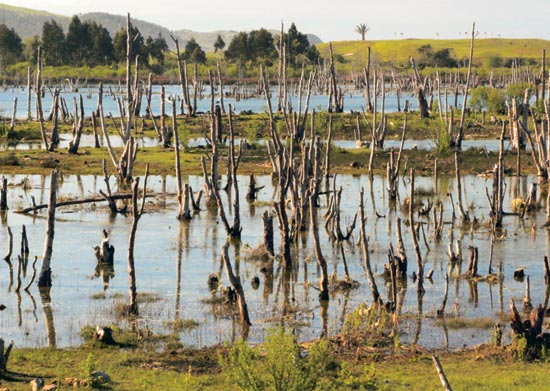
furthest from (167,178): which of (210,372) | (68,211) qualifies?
(210,372)

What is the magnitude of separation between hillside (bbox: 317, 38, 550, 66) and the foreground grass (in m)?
140

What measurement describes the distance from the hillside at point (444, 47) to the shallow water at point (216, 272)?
126275mm

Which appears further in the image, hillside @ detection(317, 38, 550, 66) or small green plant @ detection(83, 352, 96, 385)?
hillside @ detection(317, 38, 550, 66)

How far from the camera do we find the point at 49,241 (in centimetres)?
2059

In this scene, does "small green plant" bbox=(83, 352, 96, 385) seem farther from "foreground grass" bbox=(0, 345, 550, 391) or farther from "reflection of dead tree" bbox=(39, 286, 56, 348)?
"reflection of dead tree" bbox=(39, 286, 56, 348)

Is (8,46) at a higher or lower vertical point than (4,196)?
higher

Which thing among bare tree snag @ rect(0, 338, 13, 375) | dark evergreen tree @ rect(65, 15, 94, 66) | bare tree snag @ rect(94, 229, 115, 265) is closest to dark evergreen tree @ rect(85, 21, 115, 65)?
dark evergreen tree @ rect(65, 15, 94, 66)

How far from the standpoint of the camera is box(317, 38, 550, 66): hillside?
164 metres

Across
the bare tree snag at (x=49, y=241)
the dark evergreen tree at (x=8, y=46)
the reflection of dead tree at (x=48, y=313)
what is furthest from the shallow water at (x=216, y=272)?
the dark evergreen tree at (x=8, y=46)

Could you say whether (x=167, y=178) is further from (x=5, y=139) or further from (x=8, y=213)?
(x=5, y=139)

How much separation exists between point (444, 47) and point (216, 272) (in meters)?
162

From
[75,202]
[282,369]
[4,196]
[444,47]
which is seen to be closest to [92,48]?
[444,47]

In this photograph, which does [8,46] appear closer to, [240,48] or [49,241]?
[240,48]

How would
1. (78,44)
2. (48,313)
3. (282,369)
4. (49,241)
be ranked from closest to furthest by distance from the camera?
(282,369) → (48,313) → (49,241) → (78,44)
